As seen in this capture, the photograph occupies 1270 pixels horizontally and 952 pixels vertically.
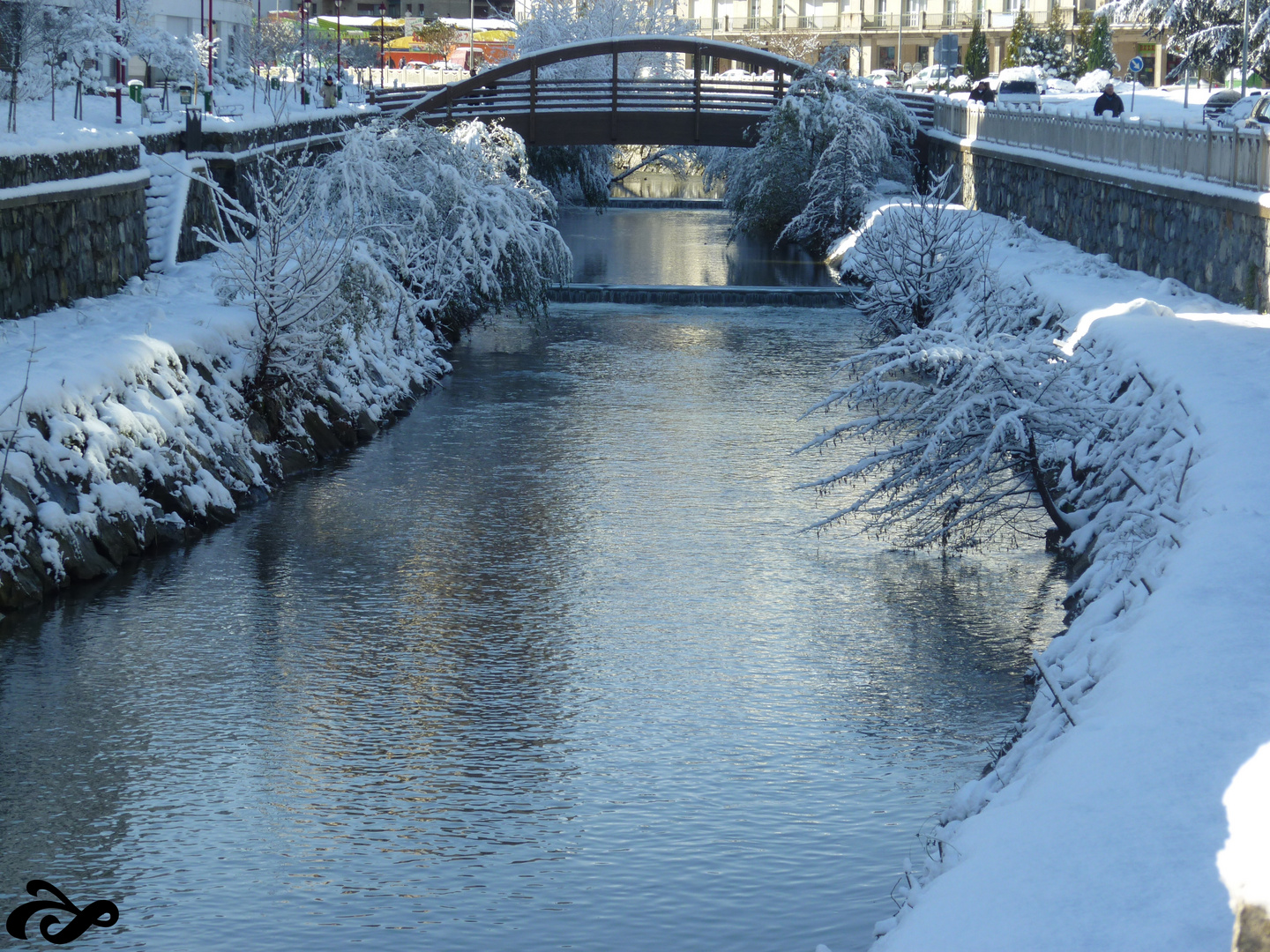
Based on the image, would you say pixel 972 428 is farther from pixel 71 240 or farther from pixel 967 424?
pixel 71 240

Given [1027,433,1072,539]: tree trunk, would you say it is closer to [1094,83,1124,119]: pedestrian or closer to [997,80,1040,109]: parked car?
[1094,83,1124,119]: pedestrian

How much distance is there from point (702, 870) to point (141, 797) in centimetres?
368

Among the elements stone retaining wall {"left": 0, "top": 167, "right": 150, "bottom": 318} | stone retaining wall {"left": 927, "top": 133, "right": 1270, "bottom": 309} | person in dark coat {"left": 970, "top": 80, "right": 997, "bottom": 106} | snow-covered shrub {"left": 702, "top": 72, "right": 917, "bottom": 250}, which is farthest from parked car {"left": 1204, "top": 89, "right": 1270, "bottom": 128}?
stone retaining wall {"left": 0, "top": 167, "right": 150, "bottom": 318}

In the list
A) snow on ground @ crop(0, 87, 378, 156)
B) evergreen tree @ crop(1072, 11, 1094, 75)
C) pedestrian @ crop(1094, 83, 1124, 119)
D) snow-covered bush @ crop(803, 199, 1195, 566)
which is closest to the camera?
snow-covered bush @ crop(803, 199, 1195, 566)

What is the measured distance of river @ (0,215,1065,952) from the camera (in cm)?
948

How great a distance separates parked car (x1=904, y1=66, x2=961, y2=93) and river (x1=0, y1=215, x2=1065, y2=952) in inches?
2258

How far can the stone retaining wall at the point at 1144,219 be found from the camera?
1959 cm

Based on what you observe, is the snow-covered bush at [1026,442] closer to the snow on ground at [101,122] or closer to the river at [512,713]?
the river at [512,713]

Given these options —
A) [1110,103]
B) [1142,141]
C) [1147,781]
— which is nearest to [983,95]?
[1110,103]

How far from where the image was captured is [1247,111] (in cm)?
4059

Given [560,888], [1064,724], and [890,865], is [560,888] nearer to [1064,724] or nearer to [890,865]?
[890,865]

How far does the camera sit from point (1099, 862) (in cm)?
722

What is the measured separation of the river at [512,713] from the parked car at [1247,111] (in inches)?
Result: 823

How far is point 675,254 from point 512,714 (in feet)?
Result: 103
